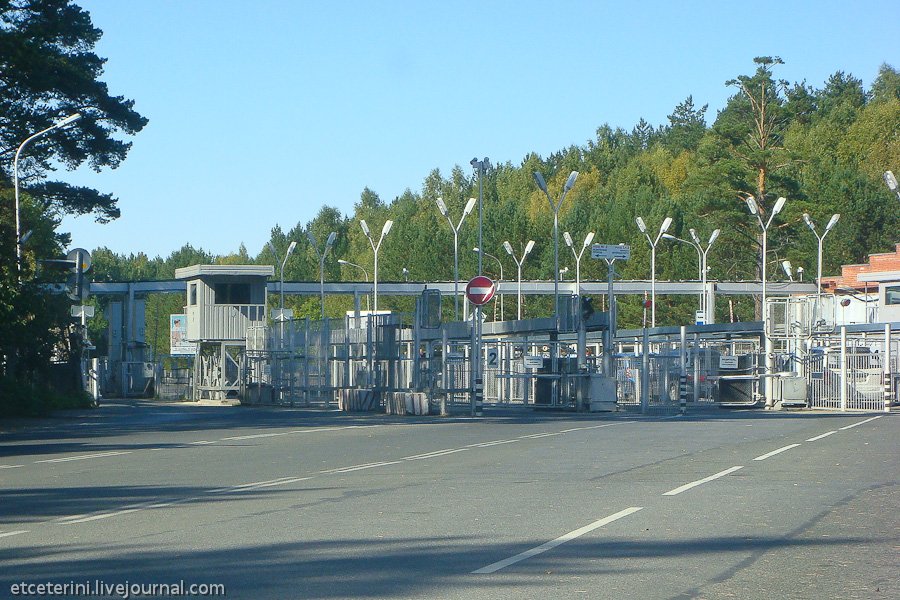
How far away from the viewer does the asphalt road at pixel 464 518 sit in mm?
7738

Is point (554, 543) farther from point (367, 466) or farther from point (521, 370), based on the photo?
point (521, 370)

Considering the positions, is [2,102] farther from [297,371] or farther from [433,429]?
[433,429]

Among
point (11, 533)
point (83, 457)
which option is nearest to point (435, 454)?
point (83, 457)

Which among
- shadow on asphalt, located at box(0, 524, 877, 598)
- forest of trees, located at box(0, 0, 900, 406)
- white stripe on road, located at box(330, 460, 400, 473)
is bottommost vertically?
white stripe on road, located at box(330, 460, 400, 473)

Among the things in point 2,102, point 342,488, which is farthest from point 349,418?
point 342,488

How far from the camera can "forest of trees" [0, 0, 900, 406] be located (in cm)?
3600

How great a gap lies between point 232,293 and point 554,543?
56.4 metres

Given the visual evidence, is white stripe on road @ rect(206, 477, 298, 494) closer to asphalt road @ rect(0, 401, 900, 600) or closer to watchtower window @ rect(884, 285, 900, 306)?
asphalt road @ rect(0, 401, 900, 600)

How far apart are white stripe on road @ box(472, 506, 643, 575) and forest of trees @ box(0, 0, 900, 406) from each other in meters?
22.8

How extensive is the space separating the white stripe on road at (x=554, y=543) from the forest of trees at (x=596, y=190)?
22.8 metres

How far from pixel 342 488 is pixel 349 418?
19.1 meters

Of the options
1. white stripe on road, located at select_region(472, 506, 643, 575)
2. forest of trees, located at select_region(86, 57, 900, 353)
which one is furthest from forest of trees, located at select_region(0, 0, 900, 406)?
white stripe on road, located at select_region(472, 506, 643, 575)

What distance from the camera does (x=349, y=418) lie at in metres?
32.3

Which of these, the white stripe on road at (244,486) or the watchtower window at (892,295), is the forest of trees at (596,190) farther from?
the watchtower window at (892,295)
